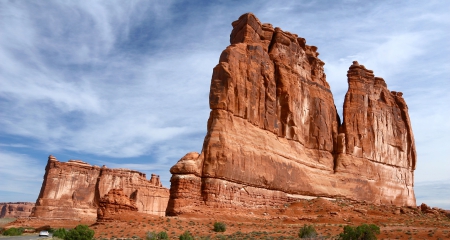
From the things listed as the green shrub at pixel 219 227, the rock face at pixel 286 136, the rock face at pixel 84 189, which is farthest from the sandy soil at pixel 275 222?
the rock face at pixel 84 189

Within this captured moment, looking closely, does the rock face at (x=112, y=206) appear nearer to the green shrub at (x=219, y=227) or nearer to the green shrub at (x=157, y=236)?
the green shrub at (x=157, y=236)

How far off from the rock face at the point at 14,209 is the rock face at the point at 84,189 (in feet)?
206

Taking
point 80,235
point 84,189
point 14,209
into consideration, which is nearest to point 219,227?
point 80,235

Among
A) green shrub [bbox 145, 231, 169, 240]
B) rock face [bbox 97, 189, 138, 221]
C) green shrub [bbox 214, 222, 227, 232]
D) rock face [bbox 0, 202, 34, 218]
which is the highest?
rock face [bbox 0, 202, 34, 218]

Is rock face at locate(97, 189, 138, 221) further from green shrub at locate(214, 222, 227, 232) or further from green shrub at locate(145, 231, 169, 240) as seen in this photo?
green shrub at locate(214, 222, 227, 232)

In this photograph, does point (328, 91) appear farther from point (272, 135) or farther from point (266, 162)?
point (266, 162)

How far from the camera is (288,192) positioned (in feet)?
133

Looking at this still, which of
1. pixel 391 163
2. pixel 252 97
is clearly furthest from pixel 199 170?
pixel 391 163

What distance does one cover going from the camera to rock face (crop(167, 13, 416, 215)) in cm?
3419

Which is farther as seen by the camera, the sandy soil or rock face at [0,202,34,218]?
rock face at [0,202,34,218]

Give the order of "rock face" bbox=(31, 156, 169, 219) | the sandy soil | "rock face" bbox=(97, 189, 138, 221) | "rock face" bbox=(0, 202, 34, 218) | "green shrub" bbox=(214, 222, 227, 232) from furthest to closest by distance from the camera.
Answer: "rock face" bbox=(0, 202, 34, 218) < "rock face" bbox=(31, 156, 169, 219) < "rock face" bbox=(97, 189, 138, 221) < "green shrub" bbox=(214, 222, 227, 232) < the sandy soil

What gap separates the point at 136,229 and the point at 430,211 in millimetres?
42351

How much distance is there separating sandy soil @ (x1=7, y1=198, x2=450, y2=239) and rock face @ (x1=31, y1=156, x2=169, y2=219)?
33.7 m

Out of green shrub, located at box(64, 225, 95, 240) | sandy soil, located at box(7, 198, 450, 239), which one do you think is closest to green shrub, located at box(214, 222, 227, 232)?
sandy soil, located at box(7, 198, 450, 239)
